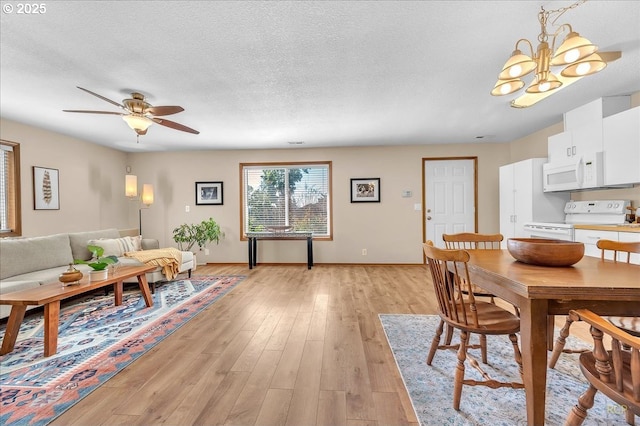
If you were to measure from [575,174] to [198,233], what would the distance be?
5.79 m

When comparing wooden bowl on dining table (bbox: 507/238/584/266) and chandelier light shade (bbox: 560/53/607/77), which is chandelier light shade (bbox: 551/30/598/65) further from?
wooden bowl on dining table (bbox: 507/238/584/266)

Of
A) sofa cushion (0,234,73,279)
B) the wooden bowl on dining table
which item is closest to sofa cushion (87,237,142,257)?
sofa cushion (0,234,73,279)

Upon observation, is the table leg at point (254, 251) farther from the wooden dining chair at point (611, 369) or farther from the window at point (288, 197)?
the wooden dining chair at point (611, 369)

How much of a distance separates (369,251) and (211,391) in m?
4.23

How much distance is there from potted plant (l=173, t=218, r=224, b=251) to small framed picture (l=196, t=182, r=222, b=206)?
1.36 feet

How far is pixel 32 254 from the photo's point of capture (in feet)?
10.7

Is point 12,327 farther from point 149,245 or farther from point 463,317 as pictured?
point 463,317

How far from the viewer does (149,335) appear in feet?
8.02

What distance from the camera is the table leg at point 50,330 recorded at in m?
2.10

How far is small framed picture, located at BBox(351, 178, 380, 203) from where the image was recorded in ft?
18.2

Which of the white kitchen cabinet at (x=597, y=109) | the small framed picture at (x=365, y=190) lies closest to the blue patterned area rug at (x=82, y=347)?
the small framed picture at (x=365, y=190)

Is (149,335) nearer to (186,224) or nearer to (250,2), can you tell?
(250,2)

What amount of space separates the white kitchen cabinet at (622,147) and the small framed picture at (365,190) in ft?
10.4

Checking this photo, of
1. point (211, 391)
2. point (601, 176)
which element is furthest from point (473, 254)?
point (601, 176)
